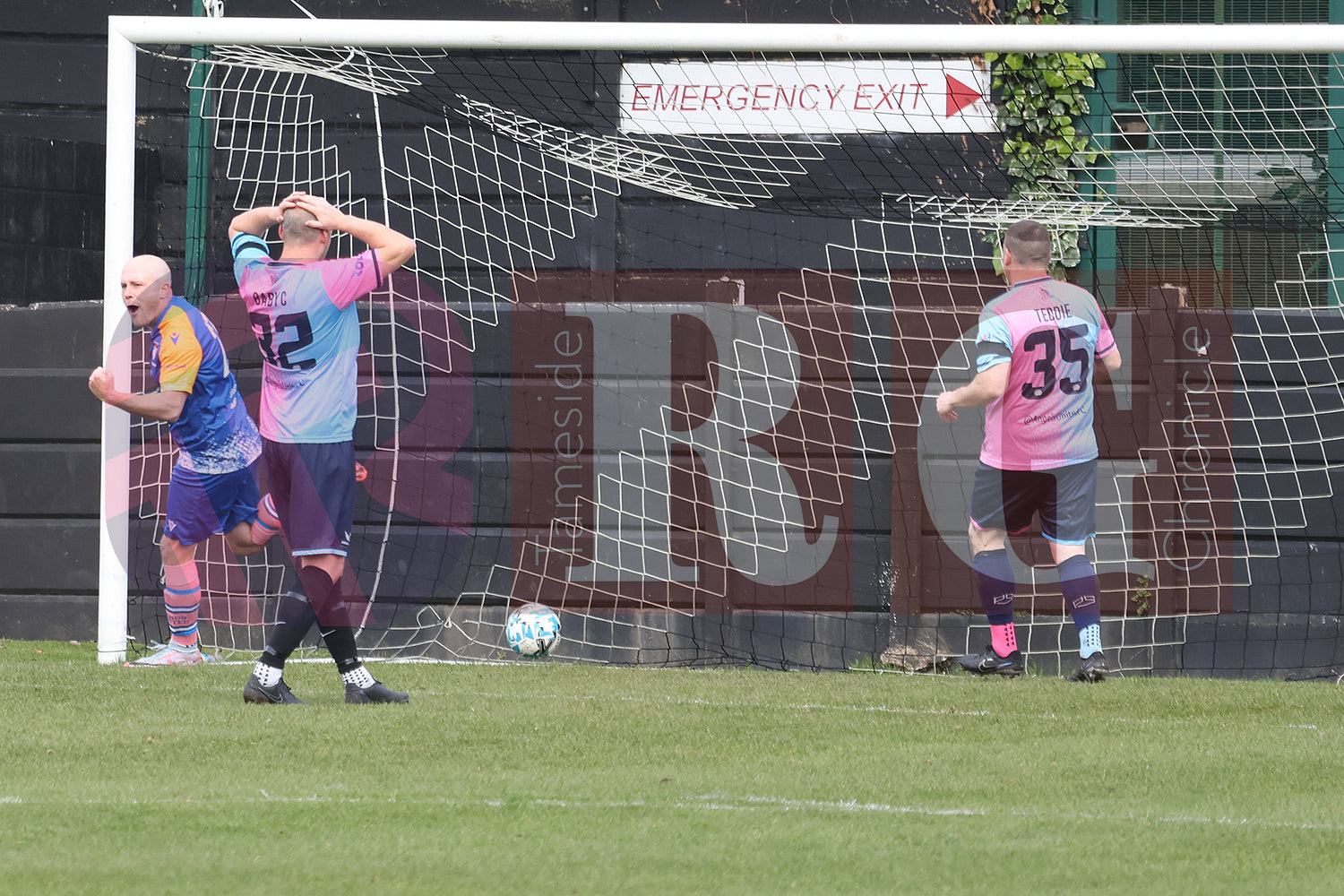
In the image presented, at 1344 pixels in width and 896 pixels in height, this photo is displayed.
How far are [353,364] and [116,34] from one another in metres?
2.45

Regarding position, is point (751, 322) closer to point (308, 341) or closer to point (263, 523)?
point (263, 523)

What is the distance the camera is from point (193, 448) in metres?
6.46

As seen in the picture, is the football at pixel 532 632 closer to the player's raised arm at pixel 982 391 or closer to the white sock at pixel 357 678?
the white sock at pixel 357 678

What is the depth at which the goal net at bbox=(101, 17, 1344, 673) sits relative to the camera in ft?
24.6

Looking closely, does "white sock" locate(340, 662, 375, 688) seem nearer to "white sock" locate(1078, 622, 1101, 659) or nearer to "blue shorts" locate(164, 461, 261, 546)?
"blue shorts" locate(164, 461, 261, 546)

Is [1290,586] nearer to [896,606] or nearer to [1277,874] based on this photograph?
[896,606]

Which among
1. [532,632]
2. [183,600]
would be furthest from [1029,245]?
[183,600]

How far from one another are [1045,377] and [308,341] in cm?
312

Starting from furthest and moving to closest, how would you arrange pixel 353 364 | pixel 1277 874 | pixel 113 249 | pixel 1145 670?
1. pixel 1145 670
2. pixel 113 249
3. pixel 353 364
4. pixel 1277 874

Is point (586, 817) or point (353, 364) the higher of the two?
point (353, 364)

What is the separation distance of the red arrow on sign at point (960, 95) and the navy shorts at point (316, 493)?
485 centimetres

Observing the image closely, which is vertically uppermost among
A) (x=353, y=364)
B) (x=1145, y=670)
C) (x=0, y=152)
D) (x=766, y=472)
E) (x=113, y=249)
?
(x=0, y=152)

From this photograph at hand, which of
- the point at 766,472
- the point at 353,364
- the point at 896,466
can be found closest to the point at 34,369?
the point at 353,364

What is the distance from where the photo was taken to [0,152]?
804 cm
